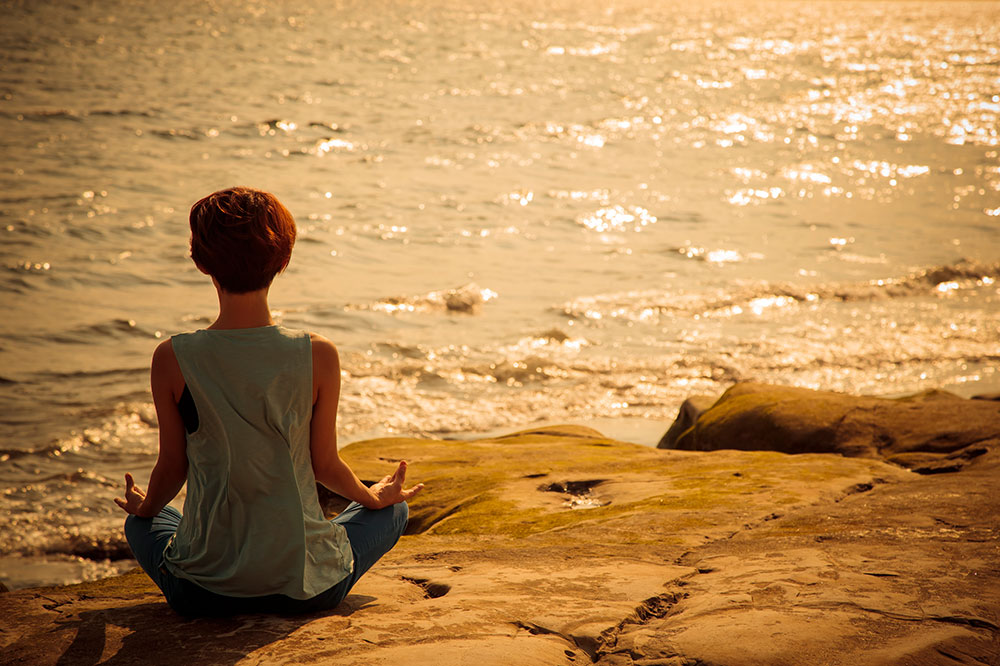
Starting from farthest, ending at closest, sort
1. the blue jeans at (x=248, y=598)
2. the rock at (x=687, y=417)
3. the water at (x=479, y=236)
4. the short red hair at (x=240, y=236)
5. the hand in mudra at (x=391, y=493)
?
the water at (x=479, y=236), the rock at (x=687, y=417), the hand in mudra at (x=391, y=493), the blue jeans at (x=248, y=598), the short red hair at (x=240, y=236)

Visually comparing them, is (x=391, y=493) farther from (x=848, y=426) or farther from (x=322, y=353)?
(x=848, y=426)

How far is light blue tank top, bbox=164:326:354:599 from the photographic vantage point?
2.93m

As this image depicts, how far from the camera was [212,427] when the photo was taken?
9.75 ft

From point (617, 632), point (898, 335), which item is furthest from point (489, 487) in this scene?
point (898, 335)

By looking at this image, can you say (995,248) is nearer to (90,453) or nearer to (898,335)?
(898,335)

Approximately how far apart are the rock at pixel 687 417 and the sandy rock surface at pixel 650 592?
247 centimetres

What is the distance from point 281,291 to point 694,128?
61.4ft

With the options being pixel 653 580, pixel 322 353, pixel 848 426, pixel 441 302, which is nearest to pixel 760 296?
pixel 441 302

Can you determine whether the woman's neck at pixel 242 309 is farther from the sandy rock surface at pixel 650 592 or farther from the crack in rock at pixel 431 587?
the crack in rock at pixel 431 587

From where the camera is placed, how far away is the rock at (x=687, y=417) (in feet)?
25.7

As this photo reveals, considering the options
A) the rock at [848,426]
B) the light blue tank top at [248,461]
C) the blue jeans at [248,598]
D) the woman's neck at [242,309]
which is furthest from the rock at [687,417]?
the woman's neck at [242,309]

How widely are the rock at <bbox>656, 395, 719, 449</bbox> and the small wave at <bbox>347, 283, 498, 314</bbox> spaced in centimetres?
517

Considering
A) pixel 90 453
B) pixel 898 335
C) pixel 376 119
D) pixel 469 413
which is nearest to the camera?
pixel 90 453

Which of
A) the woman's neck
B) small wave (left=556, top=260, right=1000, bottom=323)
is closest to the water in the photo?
small wave (left=556, top=260, right=1000, bottom=323)
